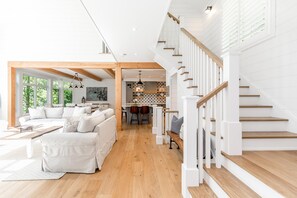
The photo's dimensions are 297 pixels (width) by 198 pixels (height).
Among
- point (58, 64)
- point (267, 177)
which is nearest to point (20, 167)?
point (267, 177)

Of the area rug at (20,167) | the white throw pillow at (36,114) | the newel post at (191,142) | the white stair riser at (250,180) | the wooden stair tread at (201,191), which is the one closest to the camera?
the white stair riser at (250,180)

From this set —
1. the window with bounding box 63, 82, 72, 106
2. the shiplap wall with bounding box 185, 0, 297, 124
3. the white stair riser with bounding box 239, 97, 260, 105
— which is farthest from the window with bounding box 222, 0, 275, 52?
the window with bounding box 63, 82, 72, 106

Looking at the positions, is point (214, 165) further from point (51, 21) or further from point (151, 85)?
point (151, 85)

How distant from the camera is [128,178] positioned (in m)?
2.95

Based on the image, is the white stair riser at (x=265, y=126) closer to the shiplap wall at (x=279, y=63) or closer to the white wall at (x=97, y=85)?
the shiplap wall at (x=279, y=63)

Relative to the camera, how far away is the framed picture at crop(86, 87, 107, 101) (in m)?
13.4

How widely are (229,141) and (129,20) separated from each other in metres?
2.80

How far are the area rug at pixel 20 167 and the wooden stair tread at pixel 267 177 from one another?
8.61 ft

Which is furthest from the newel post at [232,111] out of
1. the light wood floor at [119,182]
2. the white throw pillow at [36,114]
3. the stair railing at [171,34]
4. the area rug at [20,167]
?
the white throw pillow at [36,114]

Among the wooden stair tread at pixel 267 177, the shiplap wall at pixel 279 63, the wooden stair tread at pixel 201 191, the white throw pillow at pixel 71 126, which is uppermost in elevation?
the shiplap wall at pixel 279 63

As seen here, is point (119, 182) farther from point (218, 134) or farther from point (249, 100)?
point (249, 100)

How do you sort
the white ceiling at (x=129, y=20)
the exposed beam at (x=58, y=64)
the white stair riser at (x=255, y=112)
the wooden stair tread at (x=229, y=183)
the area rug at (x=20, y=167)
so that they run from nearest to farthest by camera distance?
the wooden stair tread at (x=229, y=183) < the area rug at (x=20, y=167) < the white ceiling at (x=129, y=20) < the white stair riser at (x=255, y=112) < the exposed beam at (x=58, y=64)

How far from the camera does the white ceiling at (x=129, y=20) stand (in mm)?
3076

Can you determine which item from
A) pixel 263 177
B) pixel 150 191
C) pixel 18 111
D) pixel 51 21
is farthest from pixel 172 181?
pixel 18 111
